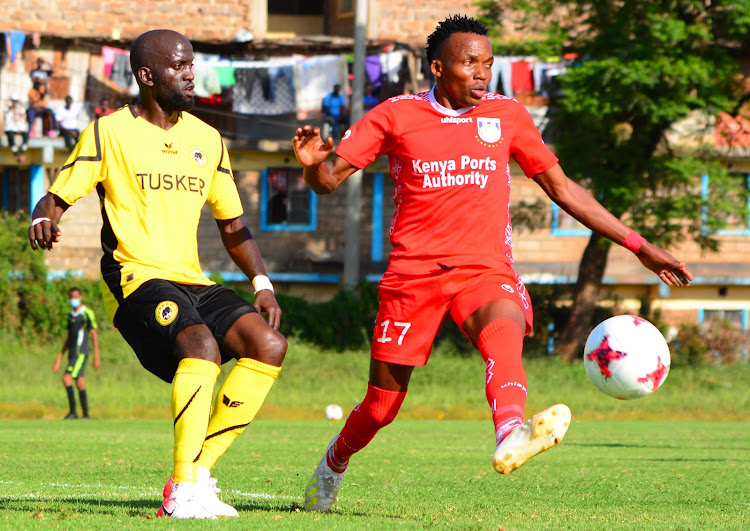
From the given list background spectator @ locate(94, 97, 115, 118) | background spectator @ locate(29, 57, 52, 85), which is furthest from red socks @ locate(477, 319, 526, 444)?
background spectator @ locate(29, 57, 52, 85)

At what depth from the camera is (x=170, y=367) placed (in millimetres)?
6266

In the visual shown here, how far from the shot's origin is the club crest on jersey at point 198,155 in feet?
21.4

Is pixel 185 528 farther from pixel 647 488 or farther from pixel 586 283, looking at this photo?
pixel 586 283

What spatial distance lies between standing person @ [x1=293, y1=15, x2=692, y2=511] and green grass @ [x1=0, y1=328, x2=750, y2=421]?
17.4 meters

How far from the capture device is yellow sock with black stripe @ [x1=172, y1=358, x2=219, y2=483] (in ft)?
19.5

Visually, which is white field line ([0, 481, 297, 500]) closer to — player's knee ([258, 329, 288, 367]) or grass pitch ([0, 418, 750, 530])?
grass pitch ([0, 418, 750, 530])

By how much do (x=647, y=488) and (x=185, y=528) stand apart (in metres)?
3.84

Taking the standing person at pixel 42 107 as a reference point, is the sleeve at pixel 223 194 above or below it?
above

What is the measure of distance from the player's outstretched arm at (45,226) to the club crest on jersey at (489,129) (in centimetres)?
228

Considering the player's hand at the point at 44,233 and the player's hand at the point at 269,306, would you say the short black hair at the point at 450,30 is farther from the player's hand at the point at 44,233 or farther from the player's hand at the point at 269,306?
the player's hand at the point at 44,233

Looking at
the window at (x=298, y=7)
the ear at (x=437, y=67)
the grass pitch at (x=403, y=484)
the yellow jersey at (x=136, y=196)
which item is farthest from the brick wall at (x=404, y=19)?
the yellow jersey at (x=136, y=196)

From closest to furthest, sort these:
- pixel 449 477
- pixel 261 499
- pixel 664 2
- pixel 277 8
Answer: pixel 261 499 → pixel 449 477 → pixel 664 2 → pixel 277 8

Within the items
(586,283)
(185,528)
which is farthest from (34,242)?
(586,283)

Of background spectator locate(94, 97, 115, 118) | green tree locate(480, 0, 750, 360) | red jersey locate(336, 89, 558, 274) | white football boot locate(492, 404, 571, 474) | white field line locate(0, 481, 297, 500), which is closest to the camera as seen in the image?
white football boot locate(492, 404, 571, 474)
